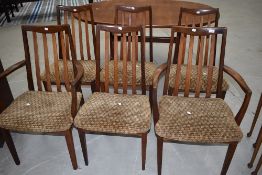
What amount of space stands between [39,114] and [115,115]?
0.51 m

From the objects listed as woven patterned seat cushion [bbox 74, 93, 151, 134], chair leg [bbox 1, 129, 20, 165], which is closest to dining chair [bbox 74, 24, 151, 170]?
woven patterned seat cushion [bbox 74, 93, 151, 134]

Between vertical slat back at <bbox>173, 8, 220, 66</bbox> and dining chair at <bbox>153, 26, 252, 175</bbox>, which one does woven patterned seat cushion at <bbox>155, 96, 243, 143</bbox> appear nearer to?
dining chair at <bbox>153, 26, 252, 175</bbox>

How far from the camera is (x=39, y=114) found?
1.60 meters

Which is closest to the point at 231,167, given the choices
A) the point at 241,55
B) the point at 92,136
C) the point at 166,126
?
the point at 166,126

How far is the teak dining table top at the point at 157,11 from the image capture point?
2418 mm

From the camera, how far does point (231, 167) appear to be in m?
1.78

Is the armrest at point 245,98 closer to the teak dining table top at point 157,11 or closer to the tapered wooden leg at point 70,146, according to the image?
the teak dining table top at point 157,11

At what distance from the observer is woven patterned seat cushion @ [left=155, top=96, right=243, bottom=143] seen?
142 centimetres

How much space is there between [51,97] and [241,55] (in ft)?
8.87

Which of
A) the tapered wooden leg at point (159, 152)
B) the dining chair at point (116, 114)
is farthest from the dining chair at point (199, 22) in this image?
the tapered wooden leg at point (159, 152)

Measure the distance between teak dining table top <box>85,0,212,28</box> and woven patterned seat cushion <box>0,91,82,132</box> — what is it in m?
1.05

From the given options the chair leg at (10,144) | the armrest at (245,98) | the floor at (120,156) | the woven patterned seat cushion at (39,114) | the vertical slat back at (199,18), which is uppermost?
the vertical slat back at (199,18)

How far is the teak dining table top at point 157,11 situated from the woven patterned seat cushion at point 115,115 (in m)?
0.99

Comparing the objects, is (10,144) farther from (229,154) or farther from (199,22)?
(199,22)
